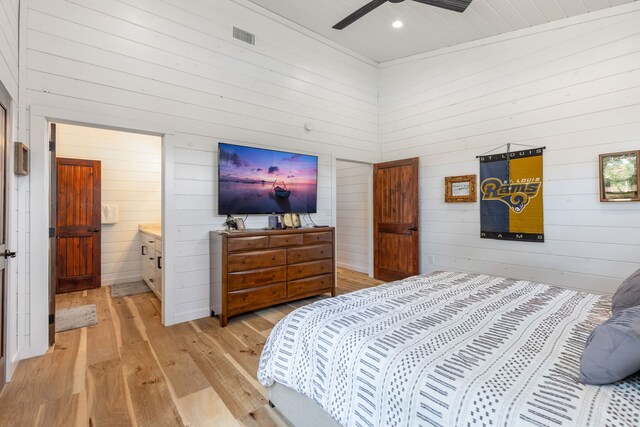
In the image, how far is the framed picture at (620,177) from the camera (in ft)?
9.60

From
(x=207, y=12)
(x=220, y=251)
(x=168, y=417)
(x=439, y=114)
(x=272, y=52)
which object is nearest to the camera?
(x=168, y=417)

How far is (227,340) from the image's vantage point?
9.37 feet

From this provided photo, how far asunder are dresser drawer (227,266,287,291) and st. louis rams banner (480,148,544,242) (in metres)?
2.78

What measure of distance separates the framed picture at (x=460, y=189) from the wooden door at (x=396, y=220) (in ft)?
1.48

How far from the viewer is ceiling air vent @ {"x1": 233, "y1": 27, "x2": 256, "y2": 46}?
12.0 ft

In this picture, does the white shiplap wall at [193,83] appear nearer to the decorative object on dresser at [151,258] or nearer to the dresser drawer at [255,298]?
the dresser drawer at [255,298]

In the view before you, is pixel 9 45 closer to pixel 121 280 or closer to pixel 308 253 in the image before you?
pixel 308 253

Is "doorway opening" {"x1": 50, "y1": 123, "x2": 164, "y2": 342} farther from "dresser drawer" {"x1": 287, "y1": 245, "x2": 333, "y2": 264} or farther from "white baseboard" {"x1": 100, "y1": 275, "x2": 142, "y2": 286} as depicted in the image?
"dresser drawer" {"x1": 287, "y1": 245, "x2": 333, "y2": 264}

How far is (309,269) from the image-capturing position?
3863mm

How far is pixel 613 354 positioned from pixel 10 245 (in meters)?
3.61

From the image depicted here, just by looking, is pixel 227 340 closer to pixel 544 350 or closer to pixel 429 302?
pixel 429 302

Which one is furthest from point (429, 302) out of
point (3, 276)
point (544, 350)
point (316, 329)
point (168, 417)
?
point (3, 276)

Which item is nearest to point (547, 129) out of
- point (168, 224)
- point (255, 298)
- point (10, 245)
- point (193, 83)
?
point (255, 298)

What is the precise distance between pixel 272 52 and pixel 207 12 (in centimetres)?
88
